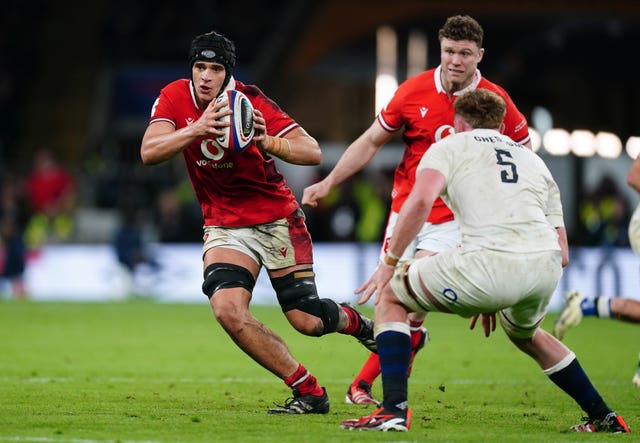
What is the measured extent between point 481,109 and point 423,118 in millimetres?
1547

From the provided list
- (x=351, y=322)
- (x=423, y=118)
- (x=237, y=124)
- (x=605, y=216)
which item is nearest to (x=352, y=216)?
(x=605, y=216)

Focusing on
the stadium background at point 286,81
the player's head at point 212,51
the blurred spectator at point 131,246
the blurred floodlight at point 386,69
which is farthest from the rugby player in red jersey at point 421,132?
the blurred floodlight at point 386,69

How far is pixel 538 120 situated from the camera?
27.0 m

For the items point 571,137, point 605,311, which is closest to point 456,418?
point 605,311

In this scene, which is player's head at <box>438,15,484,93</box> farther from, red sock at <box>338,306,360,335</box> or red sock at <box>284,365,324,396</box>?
red sock at <box>284,365,324,396</box>

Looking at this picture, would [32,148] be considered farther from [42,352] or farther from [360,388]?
[360,388]

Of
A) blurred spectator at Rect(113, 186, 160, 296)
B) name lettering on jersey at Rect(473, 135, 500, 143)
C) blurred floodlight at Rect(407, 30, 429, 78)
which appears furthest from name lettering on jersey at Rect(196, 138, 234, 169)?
blurred floodlight at Rect(407, 30, 429, 78)

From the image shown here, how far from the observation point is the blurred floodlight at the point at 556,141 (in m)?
24.4

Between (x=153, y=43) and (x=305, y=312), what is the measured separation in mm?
24026

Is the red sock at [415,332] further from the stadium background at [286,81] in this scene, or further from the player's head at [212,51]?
the stadium background at [286,81]

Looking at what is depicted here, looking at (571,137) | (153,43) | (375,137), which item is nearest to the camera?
(375,137)

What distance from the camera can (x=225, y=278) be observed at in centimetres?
728

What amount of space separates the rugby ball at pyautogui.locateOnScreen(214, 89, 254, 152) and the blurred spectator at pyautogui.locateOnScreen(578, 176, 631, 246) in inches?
514

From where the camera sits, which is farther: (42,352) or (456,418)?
(42,352)
